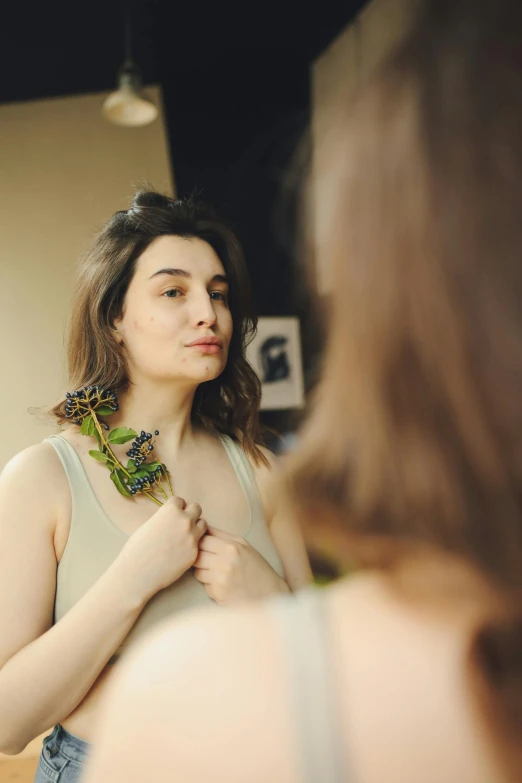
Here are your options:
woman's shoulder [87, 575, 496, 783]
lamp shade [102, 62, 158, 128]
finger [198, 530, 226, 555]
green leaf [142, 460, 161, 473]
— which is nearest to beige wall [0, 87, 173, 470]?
lamp shade [102, 62, 158, 128]

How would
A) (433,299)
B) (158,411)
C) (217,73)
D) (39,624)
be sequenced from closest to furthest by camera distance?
1. (433,299)
2. (39,624)
3. (158,411)
4. (217,73)

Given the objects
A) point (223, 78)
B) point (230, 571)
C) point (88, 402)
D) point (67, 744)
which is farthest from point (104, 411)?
point (223, 78)

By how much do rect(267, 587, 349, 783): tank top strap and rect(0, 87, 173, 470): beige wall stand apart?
0.40 m

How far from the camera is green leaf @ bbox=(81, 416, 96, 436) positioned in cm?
65

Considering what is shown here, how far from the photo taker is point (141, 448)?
2.17ft

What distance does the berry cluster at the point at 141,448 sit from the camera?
654 millimetres

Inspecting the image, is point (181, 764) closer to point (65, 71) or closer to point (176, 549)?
point (176, 549)

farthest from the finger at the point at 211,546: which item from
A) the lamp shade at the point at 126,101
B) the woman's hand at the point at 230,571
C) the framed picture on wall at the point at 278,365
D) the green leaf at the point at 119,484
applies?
the lamp shade at the point at 126,101

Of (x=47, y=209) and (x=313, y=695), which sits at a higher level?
(x=47, y=209)

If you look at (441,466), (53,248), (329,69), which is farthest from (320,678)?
(329,69)

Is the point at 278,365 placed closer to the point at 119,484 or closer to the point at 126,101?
the point at 119,484

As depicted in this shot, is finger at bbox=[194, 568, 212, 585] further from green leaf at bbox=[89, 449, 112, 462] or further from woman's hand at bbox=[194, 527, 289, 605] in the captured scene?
green leaf at bbox=[89, 449, 112, 462]

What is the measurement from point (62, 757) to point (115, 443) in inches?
13.7

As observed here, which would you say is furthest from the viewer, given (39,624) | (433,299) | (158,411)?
(158,411)
